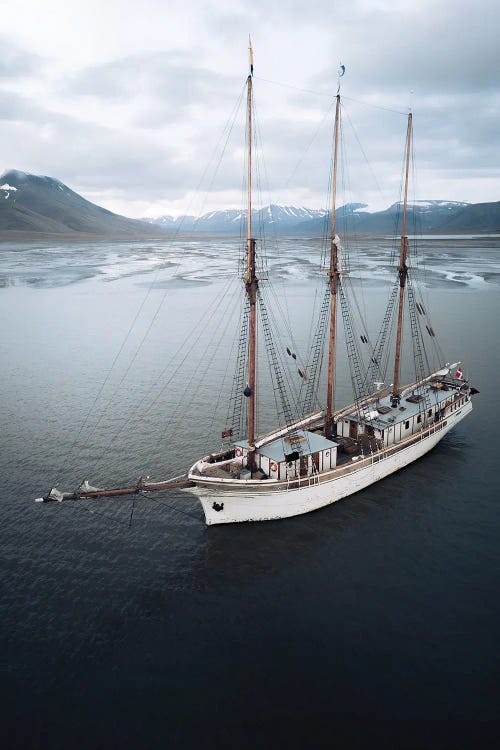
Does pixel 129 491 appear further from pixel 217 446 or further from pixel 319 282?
pixel 319 282

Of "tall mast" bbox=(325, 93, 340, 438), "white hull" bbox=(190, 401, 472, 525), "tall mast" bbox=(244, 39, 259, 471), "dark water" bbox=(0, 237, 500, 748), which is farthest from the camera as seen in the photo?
"tall mast" bbox=(325, 93, 340, 438)

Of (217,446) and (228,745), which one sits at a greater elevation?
(217,446)

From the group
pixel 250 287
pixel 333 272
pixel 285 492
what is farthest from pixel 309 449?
pixel 333 272

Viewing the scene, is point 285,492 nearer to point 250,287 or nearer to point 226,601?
point 226,601

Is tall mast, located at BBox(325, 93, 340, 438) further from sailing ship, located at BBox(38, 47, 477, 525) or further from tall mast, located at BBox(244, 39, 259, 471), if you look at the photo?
tall mast, located at BBox(244, 39, 259, 471)

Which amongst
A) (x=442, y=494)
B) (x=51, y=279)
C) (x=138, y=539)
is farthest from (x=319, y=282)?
(x=138, y=539)

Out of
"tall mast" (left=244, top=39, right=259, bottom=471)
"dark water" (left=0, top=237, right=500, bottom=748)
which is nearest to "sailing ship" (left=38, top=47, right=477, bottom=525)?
"tall mast" (left=244, top=39, right=259, bottom=471)

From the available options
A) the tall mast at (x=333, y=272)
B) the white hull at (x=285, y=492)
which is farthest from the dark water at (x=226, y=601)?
the tall mast at (x=333, y=272)
